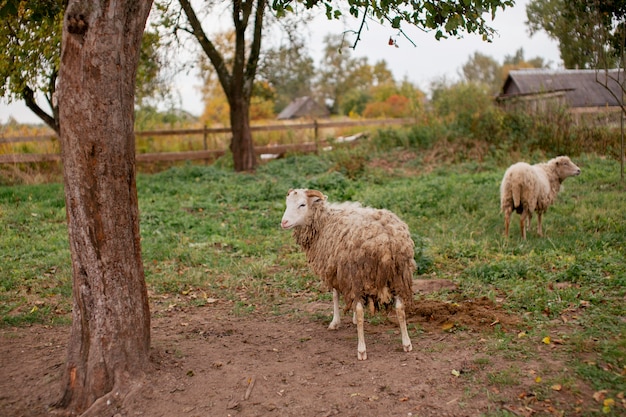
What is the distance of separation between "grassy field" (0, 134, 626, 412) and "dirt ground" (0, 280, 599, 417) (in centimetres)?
35

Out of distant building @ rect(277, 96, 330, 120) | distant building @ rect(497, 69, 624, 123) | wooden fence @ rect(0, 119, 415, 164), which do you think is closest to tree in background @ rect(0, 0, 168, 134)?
wooden fence @ rect(0, 119, 415, 164)

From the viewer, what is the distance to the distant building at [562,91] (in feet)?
61.9

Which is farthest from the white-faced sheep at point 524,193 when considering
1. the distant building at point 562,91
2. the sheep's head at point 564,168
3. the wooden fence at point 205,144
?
the wooden fence at point 205,144

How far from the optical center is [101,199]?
4.66m

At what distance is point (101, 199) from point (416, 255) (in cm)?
492

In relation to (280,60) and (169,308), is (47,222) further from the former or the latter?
(280,60)

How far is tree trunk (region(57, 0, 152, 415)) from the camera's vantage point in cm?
454

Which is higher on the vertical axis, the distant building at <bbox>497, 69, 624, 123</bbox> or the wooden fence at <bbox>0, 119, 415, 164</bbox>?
the distant building at <bbox>497, 69, 624, 123</bbox>

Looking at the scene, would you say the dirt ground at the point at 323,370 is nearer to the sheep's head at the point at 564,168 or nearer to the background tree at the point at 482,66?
the sheep's head at the point at 564,168

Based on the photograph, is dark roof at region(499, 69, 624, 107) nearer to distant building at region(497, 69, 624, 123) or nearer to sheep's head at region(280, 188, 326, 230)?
distant building at region(497, 69, 624, 123)

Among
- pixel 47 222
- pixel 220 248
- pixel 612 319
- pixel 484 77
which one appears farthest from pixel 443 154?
pixel 484 77

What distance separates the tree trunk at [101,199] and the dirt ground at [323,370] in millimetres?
338

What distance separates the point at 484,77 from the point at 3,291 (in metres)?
69.3

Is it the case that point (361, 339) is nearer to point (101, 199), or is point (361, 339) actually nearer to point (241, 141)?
point (101, 199)
